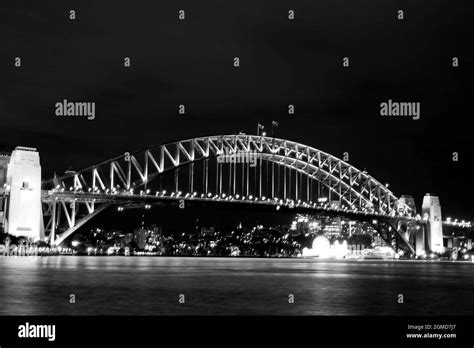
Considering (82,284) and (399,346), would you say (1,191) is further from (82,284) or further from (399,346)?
(399,346)

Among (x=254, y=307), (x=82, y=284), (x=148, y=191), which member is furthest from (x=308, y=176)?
(x=254, y=307)

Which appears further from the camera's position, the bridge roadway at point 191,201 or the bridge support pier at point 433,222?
the bridge support pier at point 433,222

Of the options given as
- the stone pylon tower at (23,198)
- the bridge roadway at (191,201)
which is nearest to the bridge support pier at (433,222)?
the bridge roadway at (191,201)

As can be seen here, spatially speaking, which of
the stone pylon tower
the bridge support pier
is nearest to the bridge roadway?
the stone pylon tower

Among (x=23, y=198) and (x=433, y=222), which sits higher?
(x=23, y=198)

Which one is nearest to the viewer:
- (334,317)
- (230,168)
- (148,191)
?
(334,317)

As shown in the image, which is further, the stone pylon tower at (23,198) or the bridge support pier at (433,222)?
the bridge support pier at (433,222)

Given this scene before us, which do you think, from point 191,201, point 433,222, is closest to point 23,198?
point 191,201

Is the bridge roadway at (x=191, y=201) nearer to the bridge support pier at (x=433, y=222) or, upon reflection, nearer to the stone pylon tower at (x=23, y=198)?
the stone pylon tower at (x=23, y=198)

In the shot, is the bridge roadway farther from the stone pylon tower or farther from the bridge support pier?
the bridge support pier

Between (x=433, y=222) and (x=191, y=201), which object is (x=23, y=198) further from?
(x=433, y=222)

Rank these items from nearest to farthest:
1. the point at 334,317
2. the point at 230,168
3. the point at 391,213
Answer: the point at 334,317 < the point at 230,168 < the point at 391,213
